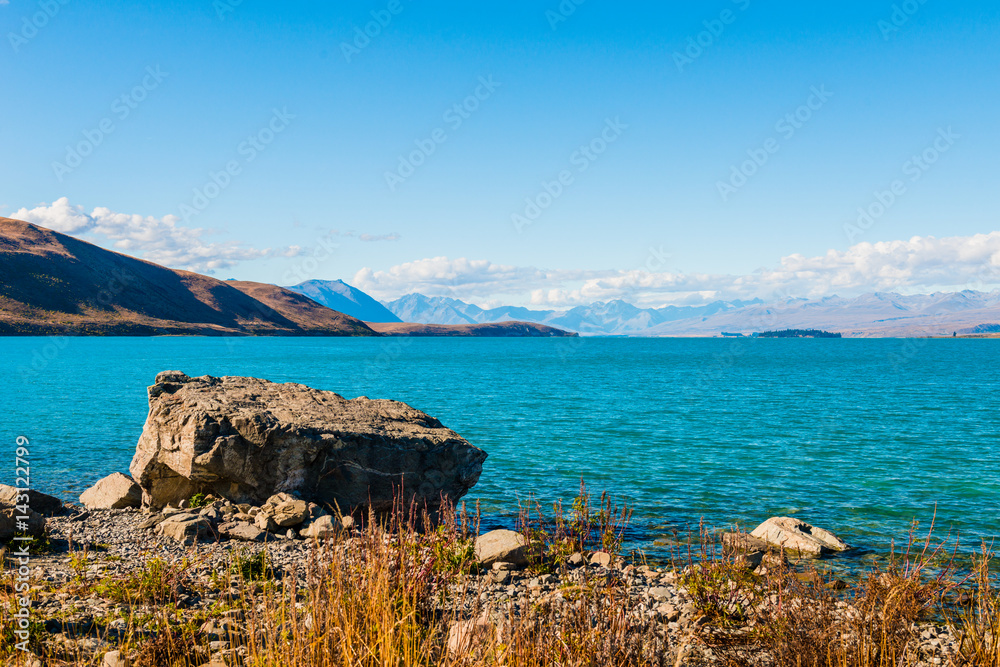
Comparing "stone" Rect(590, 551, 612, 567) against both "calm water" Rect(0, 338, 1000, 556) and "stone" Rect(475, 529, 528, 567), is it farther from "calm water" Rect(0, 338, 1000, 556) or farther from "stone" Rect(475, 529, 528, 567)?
"calm water" Rect(0, 338, 1000, 556)

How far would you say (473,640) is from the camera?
17.4ft

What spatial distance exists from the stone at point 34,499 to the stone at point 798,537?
711 inches

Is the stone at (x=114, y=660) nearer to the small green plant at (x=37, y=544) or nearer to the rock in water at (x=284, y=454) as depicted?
the small green plant at (x=37, y=544)

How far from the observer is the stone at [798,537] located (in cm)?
1556

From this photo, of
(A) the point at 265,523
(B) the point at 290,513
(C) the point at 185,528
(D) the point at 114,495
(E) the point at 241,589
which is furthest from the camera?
(D) the point at 114,495

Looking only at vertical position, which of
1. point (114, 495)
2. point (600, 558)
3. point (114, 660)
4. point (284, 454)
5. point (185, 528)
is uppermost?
point (284, 454)

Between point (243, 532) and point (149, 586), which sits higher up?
point (149, 586)

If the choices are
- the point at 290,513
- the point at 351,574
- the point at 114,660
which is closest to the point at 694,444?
the point at 290,513

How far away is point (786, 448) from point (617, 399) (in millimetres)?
24669

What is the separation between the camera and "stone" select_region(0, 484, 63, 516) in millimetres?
14359

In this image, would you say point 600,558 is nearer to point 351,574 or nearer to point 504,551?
point 504,551

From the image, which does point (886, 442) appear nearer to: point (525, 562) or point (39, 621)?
point (525, 562)

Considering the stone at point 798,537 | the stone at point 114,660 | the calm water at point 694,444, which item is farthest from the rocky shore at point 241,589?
the calm water at point 694,444

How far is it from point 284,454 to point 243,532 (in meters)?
2.47
